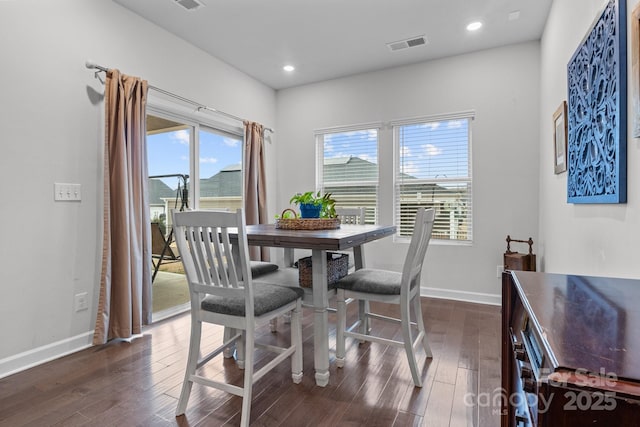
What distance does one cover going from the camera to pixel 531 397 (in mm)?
728

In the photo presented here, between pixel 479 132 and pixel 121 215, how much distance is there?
345 centimetres

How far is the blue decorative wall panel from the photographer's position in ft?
4.44

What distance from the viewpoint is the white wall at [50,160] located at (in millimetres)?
2111

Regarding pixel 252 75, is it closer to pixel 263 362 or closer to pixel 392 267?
pixel 392 267

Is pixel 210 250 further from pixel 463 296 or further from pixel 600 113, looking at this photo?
pixel 463 296

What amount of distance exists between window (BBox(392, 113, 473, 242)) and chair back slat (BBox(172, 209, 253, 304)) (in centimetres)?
271

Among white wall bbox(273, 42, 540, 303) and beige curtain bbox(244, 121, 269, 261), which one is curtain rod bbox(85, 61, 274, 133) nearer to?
beige curtain bbox(244, 121, 269, 261)

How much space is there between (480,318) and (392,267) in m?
1.15

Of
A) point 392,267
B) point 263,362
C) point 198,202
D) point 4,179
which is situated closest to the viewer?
point 4,179

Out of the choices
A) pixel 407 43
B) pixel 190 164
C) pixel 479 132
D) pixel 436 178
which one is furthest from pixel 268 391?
pixel 407 43

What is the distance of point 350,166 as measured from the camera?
4293mm

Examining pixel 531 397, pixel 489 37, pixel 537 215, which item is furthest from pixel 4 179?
pixel 537 215

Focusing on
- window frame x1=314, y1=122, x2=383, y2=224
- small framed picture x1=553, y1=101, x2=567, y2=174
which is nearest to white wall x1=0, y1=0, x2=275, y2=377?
window frame x1=314, y1=122, x2=383, y2=224

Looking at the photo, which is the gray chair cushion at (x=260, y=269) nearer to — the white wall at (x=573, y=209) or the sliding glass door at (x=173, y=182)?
the sliding glass door at (x=173, y=182)
